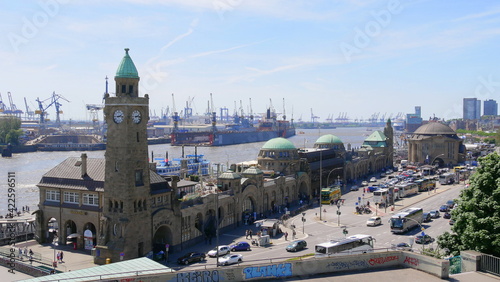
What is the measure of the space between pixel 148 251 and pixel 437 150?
4831 inches

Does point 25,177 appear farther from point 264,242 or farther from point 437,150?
point 437,150

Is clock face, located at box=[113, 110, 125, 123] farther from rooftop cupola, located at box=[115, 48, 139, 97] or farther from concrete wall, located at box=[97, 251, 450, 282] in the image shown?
concrete wall, located at box=[97, 251, 450, 282]

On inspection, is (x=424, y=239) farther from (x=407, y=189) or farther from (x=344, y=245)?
(x=407, y=189)

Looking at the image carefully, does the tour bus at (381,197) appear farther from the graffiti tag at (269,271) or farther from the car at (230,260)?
the graffiti tag at (269,271)

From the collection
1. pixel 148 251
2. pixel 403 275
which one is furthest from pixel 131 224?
pixel 403 275

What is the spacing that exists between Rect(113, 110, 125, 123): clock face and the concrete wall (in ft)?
106

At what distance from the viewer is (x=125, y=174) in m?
55.5

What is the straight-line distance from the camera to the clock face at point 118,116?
55.8 metres

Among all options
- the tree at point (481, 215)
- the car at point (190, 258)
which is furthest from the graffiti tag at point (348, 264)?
the car at point (190, 258)

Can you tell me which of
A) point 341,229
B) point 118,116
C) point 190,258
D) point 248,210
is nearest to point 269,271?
point 190,258

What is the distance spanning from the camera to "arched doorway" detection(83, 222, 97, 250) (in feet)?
195

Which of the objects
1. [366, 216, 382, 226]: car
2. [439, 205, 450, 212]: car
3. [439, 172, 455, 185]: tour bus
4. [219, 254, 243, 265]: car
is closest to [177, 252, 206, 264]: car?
[219, 254, 243, 265]: car

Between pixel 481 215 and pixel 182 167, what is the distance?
318ft

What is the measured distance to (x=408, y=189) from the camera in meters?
100
